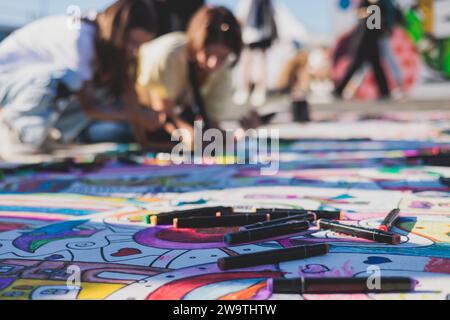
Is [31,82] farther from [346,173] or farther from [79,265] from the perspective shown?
[79,265]

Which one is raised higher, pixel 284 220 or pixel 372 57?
pixel 372 57

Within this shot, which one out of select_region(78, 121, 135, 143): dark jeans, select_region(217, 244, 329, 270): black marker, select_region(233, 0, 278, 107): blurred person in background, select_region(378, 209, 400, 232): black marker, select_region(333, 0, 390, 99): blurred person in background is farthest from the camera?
select_region(333, 0, 390, 99): blurred person in background

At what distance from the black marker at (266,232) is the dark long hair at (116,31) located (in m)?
1.45

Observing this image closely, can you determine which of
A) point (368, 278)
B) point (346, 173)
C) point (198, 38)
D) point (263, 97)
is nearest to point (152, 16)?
point (198, 38)

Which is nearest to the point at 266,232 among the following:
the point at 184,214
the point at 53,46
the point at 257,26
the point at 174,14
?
the point at 184,214

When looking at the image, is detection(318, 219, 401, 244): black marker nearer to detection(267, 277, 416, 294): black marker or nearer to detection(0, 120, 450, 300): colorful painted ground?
detection(0, 120, 450, 300): colorful painted ground

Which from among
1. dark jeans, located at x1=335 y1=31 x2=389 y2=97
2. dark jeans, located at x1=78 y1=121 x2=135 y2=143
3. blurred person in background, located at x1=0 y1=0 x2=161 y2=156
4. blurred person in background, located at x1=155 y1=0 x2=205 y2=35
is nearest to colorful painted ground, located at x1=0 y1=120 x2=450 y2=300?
blurred person in background, located at x1=0 y1=0 x2=161 y2=156

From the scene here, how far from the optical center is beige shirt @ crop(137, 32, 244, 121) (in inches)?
97.2

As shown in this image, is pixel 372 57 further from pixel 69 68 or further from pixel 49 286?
pixel 49 286

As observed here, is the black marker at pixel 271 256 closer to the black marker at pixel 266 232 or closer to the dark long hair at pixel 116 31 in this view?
the black marker at pixel 266 232

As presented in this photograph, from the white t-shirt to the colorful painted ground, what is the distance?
0.46 meters

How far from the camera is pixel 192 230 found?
1.17 metres

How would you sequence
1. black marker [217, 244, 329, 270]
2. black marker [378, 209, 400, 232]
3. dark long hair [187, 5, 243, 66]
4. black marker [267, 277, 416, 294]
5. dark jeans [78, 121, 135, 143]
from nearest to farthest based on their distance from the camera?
1. black marker [267, 277, 416, 294]
2. black marker [217, 244, 329, 270]
3. black marker [378, 209, 400, 232]
4. dark long hair [187, 5, 243, 66]
5. dark jeans [78, 121, 135, 143]

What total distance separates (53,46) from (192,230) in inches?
58.8
